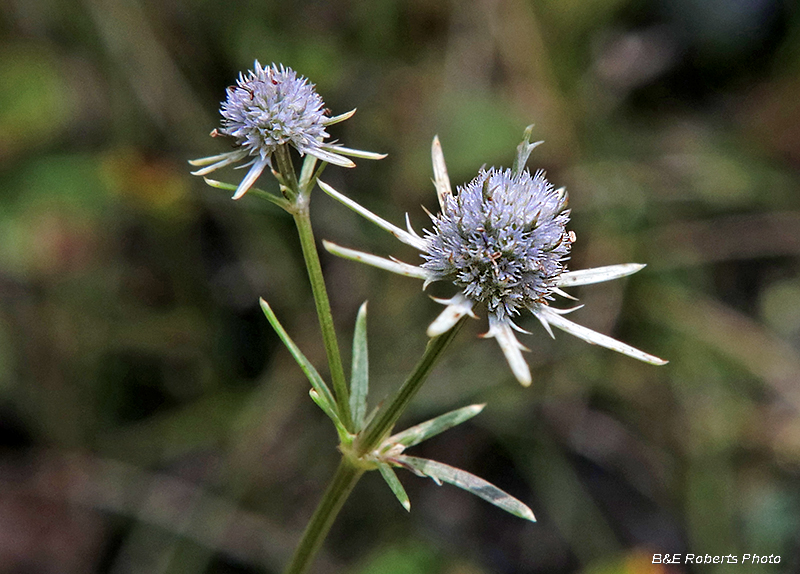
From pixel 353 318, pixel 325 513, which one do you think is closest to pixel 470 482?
pixel 325 513

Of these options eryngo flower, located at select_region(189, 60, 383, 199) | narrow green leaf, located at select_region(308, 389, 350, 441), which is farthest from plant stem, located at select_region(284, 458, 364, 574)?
eryngo flower, located at select_region(189, 60, 383, 199)

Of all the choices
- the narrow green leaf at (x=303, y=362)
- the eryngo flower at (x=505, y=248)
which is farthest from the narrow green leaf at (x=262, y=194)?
the narrow green leaf at (x=303, y=362)

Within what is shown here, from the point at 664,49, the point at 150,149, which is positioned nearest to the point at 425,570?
the point at 150,149

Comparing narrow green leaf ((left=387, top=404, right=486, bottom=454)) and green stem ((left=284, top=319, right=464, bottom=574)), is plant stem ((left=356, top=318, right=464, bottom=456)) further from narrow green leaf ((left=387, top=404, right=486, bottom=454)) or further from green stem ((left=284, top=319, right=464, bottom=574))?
narrow green leaf ((left=387, top=404, right=486, bottom=454))

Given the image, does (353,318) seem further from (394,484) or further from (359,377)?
(394,484)

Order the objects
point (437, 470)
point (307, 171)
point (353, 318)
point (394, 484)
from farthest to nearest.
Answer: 1. point (353, 318)
2. point (307, 171)
3. point (437, 470)
4. point (394, 484)

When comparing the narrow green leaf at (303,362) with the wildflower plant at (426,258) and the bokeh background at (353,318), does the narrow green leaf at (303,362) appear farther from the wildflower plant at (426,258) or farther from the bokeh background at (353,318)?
the bokeh background at (353,318)
